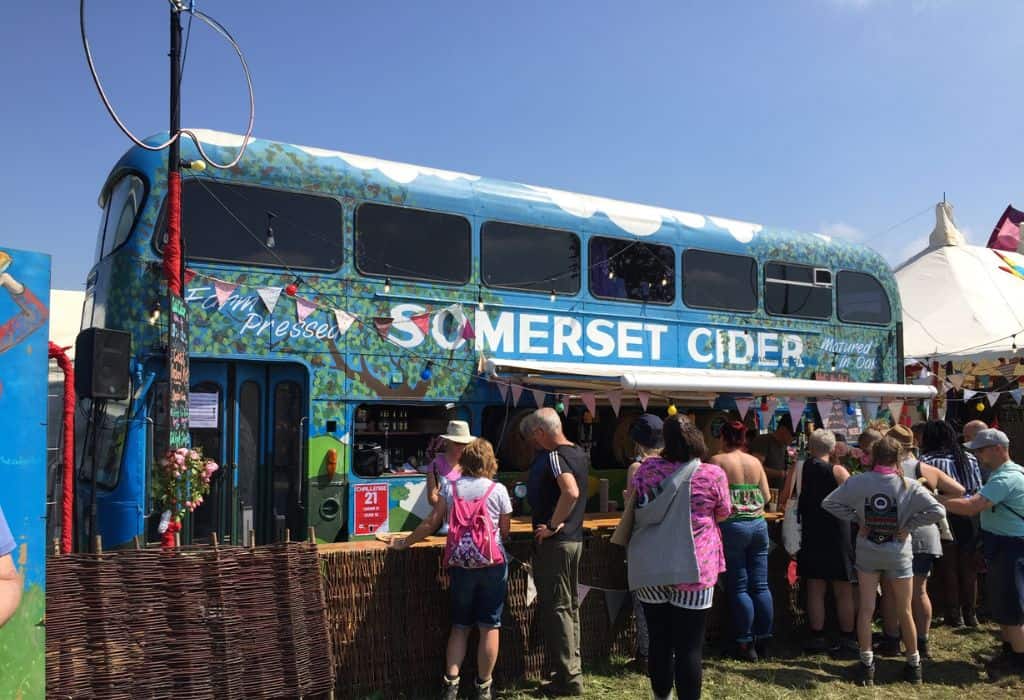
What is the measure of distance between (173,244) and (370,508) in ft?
9.75

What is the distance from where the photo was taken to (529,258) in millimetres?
9047

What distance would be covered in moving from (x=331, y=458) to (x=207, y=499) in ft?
3.69

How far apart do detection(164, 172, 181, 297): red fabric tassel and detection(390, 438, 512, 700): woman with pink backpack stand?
10.3 ft

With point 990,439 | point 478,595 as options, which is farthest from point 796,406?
point 478,595

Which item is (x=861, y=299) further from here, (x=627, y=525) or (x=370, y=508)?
(x=627, y=525)

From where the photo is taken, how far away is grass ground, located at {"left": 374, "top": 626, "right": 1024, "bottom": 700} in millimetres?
5438

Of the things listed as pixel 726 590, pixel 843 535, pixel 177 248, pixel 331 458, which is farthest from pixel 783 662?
pixel 177 248

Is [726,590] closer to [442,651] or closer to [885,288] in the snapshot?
[442,651]

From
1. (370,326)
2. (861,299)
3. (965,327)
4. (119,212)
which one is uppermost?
(119,212)

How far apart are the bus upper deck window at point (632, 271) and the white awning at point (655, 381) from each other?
0.86 m

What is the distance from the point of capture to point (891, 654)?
6137 millimetres

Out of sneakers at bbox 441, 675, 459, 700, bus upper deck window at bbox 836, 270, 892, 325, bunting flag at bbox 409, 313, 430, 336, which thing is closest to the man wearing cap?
sneakers at bbox 441, 675, 459, 700

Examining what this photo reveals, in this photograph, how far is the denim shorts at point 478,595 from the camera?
4973 millimetres

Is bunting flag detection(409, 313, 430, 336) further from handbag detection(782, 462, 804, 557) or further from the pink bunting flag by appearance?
handbag detection(782, 462, 804, 557)
